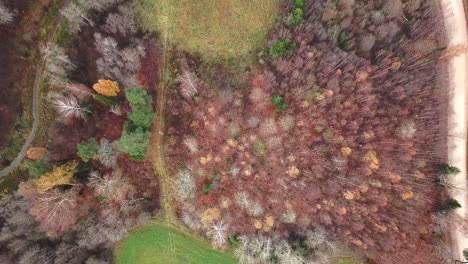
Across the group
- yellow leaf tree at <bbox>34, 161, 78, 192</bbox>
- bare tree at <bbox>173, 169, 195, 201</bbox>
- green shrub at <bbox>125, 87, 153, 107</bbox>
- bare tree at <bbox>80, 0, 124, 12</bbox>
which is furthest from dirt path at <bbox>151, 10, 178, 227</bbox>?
yellow leaf tree at <bbox>34, 161, 78, 192</bbox>

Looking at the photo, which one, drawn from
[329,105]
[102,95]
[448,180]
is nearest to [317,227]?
[329,105]

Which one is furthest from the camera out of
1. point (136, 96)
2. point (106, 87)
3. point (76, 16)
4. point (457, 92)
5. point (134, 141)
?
point (457, 92)

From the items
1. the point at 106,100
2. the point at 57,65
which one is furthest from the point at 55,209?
the point at 57,65

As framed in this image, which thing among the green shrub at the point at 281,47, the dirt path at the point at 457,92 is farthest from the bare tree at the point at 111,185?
the dirt path at the point at 457,92

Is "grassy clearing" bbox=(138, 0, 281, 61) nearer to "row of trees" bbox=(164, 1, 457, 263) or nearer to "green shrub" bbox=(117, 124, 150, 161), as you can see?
"row of trees" bbox=(164, 1, 457, 263)

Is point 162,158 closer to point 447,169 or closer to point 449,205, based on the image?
point 447,169

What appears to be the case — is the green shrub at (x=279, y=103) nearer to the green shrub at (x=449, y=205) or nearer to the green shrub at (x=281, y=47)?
the green shrub at (x=281, y=47)

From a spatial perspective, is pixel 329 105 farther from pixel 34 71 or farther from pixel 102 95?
pixel 34 71
